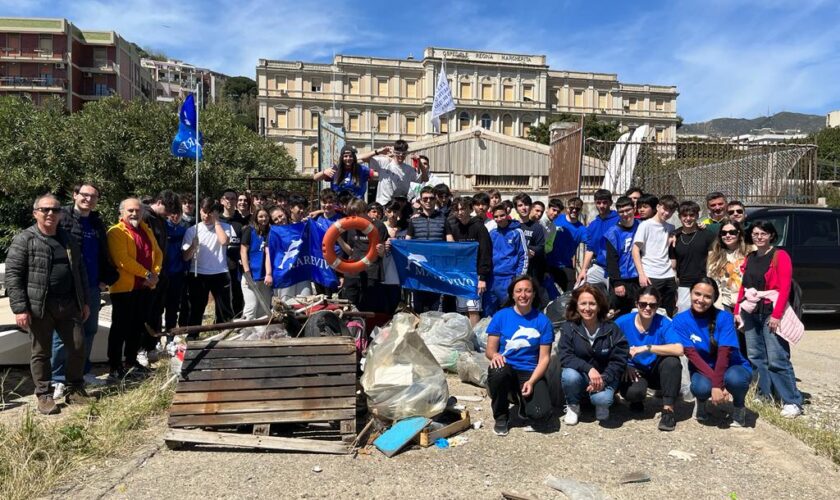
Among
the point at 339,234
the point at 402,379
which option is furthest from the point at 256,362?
the point at 339,234

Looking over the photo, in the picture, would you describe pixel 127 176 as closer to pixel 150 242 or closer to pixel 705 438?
pixel 150 242

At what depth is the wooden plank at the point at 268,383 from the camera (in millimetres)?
4262

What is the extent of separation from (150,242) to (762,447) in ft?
18.5

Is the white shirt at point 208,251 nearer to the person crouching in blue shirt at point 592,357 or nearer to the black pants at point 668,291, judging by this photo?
the person crouching in blue shirt at point 592,357

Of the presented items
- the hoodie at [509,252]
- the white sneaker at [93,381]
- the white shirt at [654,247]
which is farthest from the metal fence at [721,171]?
the white sneaker at [93,381]

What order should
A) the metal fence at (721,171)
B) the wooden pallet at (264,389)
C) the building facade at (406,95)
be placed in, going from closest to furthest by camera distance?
1. the wooden pallet at (264,389)
2. the metal fence at (721,171)
3. the building facade at (406,95)

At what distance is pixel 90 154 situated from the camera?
22.1 meters

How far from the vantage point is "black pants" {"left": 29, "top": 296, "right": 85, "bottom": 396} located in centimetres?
479

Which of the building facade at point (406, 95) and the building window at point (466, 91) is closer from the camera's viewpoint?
the building facade at point (406, 95)

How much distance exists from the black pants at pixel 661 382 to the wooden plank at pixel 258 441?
230 cm

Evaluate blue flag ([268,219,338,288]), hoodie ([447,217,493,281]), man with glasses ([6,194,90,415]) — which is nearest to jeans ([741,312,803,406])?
hoodie ([447,217,493,281])

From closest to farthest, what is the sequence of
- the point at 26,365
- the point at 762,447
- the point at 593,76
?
the point at 762,447
the point at 26,365
the point at 593,76

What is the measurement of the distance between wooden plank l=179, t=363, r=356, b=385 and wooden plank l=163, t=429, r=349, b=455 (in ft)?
1.36

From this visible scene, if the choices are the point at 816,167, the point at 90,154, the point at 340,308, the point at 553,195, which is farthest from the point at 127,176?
the point at 816,167
